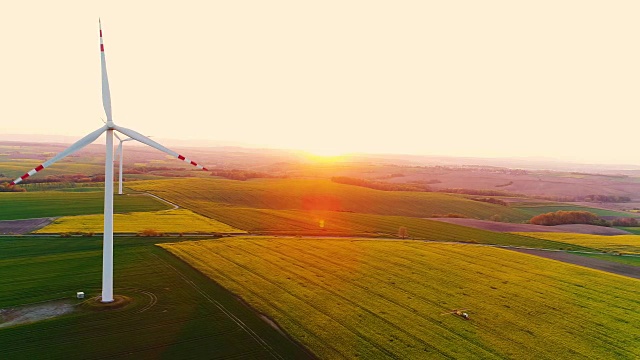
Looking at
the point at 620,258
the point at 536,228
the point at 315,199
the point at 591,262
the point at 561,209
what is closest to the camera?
the point at 591,262

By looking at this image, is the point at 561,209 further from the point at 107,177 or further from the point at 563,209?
the point at 107,177

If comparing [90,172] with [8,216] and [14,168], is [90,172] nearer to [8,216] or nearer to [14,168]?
[14,168]

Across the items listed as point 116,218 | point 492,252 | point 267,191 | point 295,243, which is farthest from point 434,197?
point 116,218

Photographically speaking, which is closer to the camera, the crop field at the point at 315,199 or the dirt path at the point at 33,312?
the dirt path at the point at 33,312

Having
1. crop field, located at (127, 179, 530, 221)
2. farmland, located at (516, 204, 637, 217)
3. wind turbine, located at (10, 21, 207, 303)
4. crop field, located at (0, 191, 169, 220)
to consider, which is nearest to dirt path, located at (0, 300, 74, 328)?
wind turbine, located at (10, 21, 207, 303)

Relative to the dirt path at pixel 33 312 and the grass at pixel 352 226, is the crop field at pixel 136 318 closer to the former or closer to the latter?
the dirt path at pixel 33 312

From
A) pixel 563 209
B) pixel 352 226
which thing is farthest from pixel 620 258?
pixel 563 209

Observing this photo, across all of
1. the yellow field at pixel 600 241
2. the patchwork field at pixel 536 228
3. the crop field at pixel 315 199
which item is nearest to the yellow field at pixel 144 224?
the crop field at pixel 315 199
